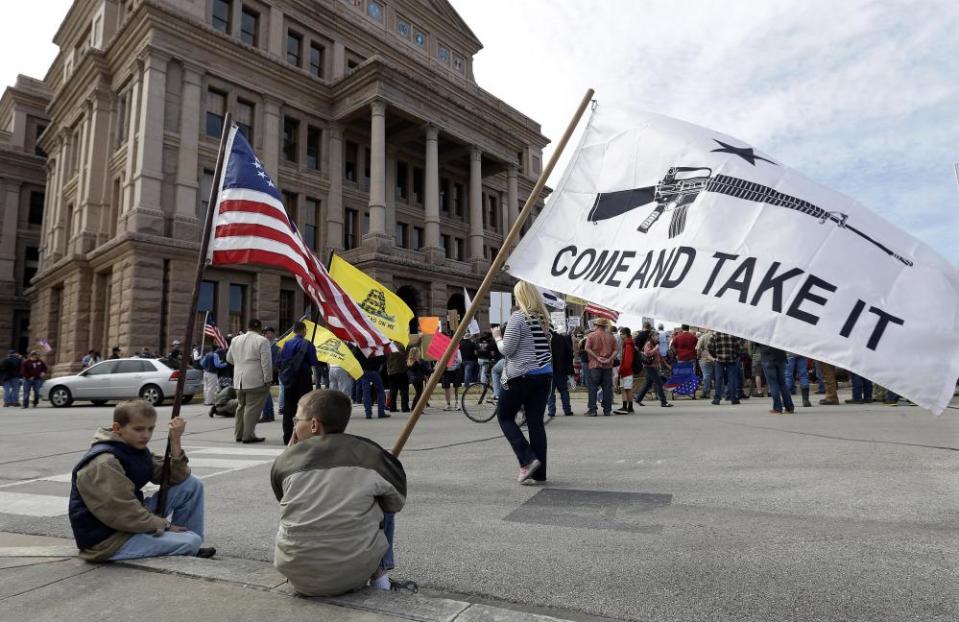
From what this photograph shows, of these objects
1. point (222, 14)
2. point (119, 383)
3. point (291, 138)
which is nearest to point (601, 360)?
point (119, 383)

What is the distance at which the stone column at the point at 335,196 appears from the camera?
31.6 metres

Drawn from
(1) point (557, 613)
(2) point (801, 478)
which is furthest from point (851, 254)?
(2) point (801, 478)

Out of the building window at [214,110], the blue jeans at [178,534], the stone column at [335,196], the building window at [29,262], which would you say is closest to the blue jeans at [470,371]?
the blue jeans at [178,534]

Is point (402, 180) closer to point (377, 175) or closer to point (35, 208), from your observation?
point (377, 175)

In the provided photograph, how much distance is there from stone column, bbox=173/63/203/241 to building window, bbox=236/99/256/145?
2.19 metres

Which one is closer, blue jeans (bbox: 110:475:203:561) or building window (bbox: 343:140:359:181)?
blue jeans (bbox: 110:475:203:561)

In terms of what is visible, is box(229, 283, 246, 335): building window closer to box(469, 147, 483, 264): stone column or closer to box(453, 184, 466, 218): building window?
box(469, 147, 483, 264): stone column

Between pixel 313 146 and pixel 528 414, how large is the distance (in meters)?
30.5

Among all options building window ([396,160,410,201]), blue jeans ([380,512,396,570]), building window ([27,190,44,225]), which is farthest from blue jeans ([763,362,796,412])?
building window ([27,190,44,225])

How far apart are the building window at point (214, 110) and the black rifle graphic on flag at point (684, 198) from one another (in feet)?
94.6

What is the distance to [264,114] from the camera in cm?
2928

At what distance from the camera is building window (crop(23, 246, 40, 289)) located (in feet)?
133

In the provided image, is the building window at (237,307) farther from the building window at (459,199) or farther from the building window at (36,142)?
the building window at (36,142)

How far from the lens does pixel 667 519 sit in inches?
158
